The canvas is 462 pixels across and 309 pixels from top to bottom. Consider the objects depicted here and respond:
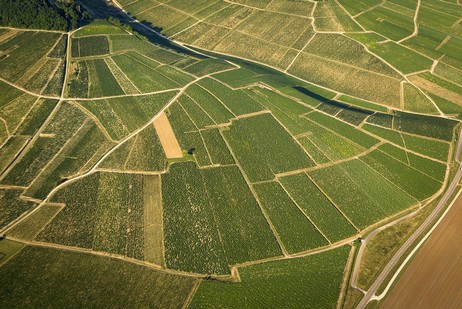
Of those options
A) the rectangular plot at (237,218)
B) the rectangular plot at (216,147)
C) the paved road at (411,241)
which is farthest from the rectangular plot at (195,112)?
the paved road at (411,241)

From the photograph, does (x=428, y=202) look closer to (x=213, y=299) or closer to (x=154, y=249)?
(x=213, y=299)

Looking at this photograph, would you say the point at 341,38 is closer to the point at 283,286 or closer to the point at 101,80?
the point at 101,80

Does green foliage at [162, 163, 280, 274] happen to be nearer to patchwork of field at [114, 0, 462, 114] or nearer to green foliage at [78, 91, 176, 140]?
green foliage at [78, 91, 176, 140]

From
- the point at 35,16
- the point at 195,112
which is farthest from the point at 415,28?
the point at 35,16

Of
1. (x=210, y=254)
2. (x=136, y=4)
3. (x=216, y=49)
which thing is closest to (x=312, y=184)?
(x=210, y=254)

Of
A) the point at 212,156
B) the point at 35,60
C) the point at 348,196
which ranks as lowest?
the point at 348,196

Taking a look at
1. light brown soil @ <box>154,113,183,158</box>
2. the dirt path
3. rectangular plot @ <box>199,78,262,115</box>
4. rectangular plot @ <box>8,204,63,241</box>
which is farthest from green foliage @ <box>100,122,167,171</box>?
the dirt path

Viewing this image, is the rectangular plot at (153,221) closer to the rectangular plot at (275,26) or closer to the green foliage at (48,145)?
the green foliage at (48,145)
